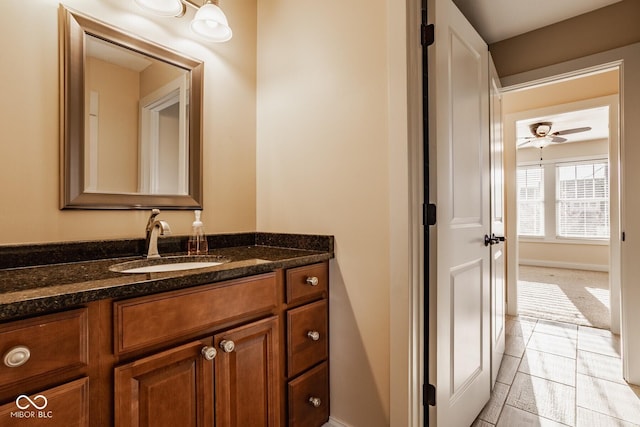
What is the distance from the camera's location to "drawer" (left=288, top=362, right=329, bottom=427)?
1.31 meters

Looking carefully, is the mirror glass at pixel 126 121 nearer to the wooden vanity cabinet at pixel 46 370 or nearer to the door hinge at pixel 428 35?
the wooden vanity cabinet at pixel 46 370

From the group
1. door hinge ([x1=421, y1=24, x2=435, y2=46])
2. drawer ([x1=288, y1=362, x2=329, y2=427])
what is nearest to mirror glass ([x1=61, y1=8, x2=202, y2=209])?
drawer ([x1=288, y1=362, x2=329, y2=427])

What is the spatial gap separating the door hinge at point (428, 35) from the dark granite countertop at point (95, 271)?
0.99 meters

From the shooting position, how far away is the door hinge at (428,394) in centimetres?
130

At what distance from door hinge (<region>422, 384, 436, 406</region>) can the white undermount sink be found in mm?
1034

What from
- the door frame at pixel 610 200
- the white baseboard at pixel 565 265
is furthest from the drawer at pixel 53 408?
the white baseboard at pixel 565 265

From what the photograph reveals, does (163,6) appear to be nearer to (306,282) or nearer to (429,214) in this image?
(306,282)

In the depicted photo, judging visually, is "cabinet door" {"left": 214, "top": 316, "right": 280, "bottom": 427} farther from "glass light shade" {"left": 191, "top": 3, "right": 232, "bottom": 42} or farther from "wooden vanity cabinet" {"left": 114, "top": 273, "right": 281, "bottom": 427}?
"glass light shade" {"left": 191, "top": 3, "right": 232, "bottom": 42}

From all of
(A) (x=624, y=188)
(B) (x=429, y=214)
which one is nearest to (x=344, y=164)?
(B) (x=429, y=214)

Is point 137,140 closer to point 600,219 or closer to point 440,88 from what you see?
point 440,88

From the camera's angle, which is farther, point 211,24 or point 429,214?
point 211,24

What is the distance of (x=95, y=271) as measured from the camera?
103 cm

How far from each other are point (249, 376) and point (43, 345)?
0.65 m

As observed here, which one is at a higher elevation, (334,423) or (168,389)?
(168,389)
